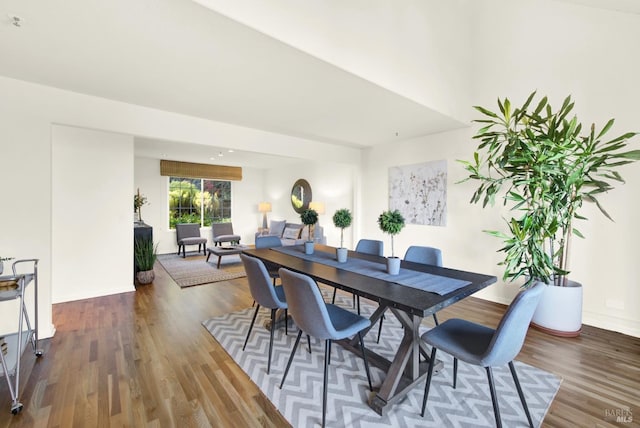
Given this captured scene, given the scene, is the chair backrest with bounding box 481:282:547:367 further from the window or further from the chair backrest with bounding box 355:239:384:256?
the window

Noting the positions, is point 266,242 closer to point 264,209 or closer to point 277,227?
point 277,227

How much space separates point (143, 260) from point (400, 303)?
4321 millimetres

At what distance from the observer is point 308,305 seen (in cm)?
163

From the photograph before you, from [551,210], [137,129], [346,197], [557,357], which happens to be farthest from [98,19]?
[346,197]

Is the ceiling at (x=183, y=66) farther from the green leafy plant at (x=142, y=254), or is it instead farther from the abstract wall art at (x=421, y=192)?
the green leafy plant at (x=142, y=254)

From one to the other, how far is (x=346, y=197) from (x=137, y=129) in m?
4.08

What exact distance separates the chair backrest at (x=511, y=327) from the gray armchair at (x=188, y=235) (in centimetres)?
656

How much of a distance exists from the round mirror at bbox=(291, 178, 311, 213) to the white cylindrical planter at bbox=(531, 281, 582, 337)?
5183mm

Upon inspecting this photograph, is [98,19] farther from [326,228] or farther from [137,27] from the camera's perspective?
[326,228]

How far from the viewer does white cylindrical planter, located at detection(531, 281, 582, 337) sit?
2.62 metres

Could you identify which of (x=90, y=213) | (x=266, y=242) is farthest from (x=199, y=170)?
(x=266, y=242)

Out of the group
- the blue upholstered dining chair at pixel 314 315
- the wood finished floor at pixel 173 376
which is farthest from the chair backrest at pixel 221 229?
the blue upholstered dining chair at pixel 314 315

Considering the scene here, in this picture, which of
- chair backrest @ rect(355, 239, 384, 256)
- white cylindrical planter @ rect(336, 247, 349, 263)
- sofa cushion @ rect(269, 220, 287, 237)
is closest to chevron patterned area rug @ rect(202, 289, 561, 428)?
white cylindrical planter @ rect(336, 247, 349, 263)

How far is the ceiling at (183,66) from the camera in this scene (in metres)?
1.58
